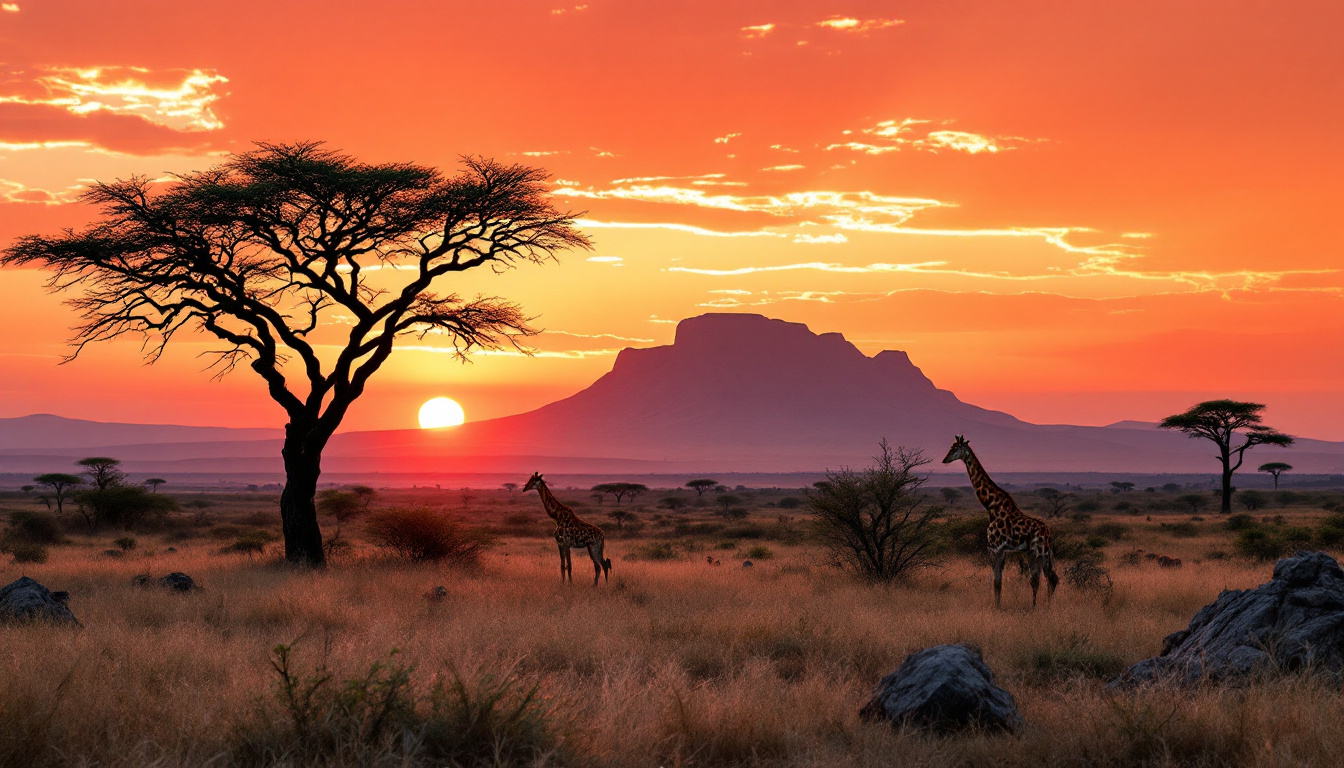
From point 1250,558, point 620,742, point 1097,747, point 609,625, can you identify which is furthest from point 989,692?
point 1250,558

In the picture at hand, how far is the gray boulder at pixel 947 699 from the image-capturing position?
7.63 meters

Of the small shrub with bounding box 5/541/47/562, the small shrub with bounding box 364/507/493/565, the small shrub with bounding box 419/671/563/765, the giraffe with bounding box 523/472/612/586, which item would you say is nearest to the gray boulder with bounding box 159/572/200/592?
the small shrub with bounding box 364/507/493/565

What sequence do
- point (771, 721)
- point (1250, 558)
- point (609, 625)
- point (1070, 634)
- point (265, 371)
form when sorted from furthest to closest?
point (1250, 558), point (265, 371), point (609, 625), point (1070, 634), point (771, 721)

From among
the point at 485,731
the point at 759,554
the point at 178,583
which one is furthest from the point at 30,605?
the point at 759,554

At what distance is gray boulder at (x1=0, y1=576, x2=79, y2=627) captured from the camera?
1216 centimetres

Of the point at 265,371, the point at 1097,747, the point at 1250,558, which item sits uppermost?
the point at 265,371

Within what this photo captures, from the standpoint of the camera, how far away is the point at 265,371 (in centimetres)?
2239

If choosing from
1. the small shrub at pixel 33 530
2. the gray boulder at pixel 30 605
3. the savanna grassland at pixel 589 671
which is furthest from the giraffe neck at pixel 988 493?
the small shrub at pixel 33 530

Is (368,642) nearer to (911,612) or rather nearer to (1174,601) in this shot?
(911,612)

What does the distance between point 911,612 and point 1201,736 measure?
786cm

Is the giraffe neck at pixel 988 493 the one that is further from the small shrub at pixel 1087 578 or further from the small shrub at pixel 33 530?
the small shrub at pixel 33 530

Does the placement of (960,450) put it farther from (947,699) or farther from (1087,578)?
(947,699)

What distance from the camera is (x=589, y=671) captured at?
10.8 m

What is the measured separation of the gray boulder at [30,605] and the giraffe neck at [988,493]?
46.0 feet
